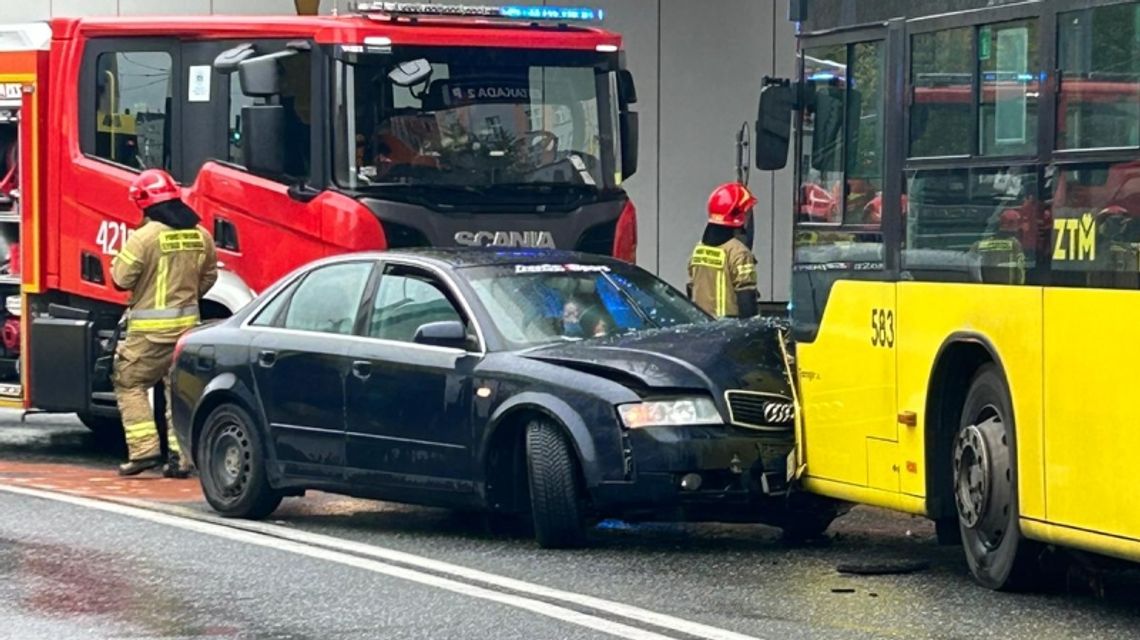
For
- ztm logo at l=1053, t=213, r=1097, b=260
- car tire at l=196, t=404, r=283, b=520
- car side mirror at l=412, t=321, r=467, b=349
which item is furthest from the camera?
car tire at l=196, t=404, r=283, b=520

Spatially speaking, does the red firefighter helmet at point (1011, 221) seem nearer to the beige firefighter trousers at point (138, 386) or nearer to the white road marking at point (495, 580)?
the white road marking at point (495, 580)

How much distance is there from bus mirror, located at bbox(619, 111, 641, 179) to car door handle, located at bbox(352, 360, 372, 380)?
4267 mm

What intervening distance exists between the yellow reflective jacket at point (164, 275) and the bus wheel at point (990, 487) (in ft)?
20.4

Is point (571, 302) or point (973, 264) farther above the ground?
point (973, 264)

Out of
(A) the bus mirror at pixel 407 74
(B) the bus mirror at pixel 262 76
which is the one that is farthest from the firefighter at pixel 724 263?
(B) the bus mirror at pixel 262 76

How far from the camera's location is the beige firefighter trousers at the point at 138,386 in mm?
14539

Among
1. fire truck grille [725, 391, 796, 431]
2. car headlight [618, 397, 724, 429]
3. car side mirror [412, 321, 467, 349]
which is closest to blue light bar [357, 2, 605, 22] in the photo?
car side mirror [412, 321, 467, 349]

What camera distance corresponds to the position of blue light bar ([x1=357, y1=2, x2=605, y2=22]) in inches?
583

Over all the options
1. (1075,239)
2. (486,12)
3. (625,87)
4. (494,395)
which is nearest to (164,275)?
(486,12)

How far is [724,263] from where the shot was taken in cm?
1528

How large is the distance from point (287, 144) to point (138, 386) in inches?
68.6

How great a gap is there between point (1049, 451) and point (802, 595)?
1302 mm

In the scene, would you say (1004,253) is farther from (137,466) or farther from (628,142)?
(137,466)

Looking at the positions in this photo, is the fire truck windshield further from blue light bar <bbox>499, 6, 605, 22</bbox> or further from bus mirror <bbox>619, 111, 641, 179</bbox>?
blue light bar <bbox>499, 6, 605, 22</bbox>
